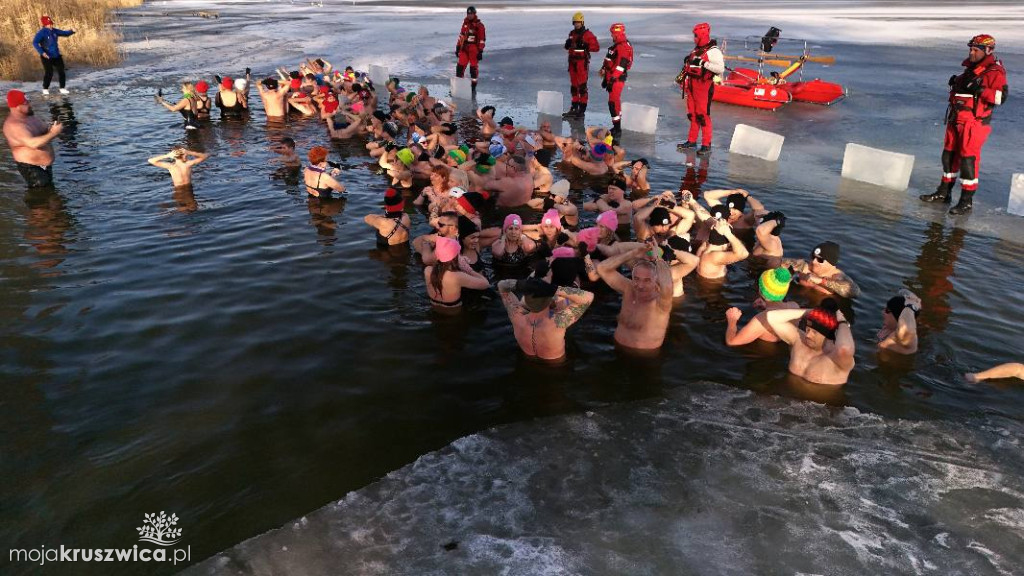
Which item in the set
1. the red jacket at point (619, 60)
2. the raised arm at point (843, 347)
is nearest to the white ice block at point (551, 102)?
the red jacket at point (619, 60)

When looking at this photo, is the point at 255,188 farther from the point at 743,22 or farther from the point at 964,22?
the point at 964,22

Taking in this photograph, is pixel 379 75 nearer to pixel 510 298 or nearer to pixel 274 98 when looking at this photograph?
pixel 274 98

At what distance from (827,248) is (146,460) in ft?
23.0

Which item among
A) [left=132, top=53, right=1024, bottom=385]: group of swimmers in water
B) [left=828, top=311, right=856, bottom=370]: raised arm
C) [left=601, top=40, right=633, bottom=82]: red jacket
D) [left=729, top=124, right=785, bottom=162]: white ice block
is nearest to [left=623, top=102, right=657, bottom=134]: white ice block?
[left=601, top=40, right=633, bottom=82]: red jacket

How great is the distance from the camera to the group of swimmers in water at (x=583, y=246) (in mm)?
5941

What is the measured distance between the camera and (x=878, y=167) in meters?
11.1

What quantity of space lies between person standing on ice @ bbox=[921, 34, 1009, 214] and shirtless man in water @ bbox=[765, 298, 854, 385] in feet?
18.2

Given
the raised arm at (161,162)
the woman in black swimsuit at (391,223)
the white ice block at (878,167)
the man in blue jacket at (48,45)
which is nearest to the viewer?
the woman in black swimsuit at (391,223)

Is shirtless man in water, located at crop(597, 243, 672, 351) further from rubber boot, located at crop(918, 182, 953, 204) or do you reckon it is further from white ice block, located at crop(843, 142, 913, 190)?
white ice block, located at crop(843, 142, 913, 190)

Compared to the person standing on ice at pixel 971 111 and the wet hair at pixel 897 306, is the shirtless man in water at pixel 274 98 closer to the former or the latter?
the person standing on ice at pixel 971 111

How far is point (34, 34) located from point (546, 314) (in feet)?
84.6

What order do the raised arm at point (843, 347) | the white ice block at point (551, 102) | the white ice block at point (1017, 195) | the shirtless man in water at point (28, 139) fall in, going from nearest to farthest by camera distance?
the raised arm at point (843, 347)
the white ice block at point (1017, 195)
the shirtless man in water at point (28, 139)
the white ice block at point (551, 102)

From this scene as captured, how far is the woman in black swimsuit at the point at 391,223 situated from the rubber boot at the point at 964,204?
8394 millimetres

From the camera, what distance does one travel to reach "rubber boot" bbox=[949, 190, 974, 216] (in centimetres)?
968
